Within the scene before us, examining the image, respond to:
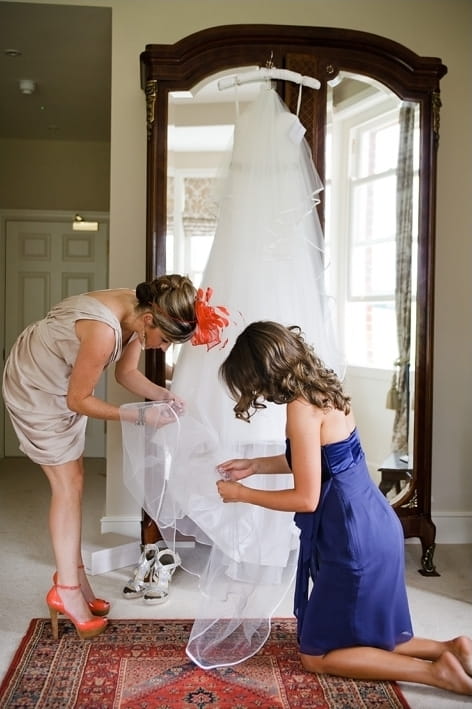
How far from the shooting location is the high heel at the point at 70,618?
247 cm

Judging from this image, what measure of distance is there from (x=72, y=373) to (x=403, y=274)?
1616mm

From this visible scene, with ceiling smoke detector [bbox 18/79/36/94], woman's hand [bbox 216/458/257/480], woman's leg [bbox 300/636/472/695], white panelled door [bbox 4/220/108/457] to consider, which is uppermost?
ceiling smoke detector [bbox 18/79/36/94]

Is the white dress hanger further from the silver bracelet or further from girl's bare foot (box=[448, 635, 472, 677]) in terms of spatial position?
girl's bare foot (box=[448, 635, 472, 677])

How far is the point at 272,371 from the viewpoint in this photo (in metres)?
A: 2.04

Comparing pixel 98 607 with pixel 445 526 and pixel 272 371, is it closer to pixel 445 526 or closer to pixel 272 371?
pixel 272 371

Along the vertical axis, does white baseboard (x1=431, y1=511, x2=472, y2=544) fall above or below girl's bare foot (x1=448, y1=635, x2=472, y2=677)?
below

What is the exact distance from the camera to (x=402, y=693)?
210cm

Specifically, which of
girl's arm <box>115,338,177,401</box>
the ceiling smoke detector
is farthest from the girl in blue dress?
the ceiling smoke detector

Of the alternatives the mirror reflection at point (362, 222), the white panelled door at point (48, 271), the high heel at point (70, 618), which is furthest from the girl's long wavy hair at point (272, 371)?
the white panelled door at point (48, 271)

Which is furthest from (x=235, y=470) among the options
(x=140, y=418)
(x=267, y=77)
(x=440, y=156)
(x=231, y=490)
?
(x=440, y=156)

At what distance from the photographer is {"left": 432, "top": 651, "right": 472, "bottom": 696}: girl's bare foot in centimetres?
204

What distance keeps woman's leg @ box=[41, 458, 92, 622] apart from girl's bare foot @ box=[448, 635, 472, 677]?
3.94 feet

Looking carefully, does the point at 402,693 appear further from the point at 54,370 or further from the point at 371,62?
the point at 371,62

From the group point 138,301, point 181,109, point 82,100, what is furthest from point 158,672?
point 82,100
